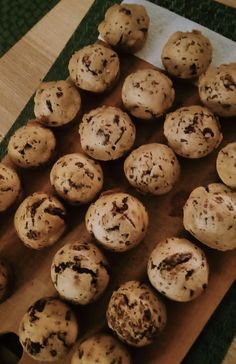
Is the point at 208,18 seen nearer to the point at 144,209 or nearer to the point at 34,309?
the point at 144,209

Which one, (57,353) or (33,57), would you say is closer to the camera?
(57,353)

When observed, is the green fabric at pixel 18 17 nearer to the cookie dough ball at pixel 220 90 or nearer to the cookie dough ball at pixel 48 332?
the cookie dough ball at pixel 220 90

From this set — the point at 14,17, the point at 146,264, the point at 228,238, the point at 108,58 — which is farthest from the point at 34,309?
the point at 14,17

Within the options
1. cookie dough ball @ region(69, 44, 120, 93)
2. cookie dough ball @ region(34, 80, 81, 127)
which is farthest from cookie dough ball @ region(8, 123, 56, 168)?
cookie dough ball @ region(69, 44, 120, 93)

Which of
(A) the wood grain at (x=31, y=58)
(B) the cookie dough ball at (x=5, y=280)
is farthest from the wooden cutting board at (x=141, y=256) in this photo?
(A) the wood grain at (x=31, y=58)

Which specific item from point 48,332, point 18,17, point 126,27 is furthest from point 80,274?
point 18,17

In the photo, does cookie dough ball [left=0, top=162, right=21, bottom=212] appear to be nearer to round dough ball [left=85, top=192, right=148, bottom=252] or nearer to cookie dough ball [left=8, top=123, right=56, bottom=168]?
cookie dough ball [left=8, top=123, right=56, bottom=168]
